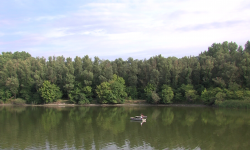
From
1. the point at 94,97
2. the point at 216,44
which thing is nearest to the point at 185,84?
the point at 216,44

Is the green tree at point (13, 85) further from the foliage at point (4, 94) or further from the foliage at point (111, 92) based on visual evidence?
the foliage at point (111, 92)

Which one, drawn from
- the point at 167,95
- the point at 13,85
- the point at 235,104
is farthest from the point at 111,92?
the point at 235,104

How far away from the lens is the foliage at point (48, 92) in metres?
59.6

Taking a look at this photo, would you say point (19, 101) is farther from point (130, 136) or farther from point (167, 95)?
point (130, 136)

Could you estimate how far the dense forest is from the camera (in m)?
52.4

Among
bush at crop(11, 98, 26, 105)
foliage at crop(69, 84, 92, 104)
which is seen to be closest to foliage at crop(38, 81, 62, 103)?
foliage at crop(69, 84, 92, 104)

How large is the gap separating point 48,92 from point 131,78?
23.8m

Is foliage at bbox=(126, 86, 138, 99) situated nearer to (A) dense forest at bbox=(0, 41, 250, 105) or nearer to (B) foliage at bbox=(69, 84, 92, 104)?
(A) dense forest at bbox=(0, 41, 250, 105)

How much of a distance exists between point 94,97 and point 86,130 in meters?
40.5

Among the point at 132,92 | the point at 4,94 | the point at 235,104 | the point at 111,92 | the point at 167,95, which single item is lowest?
the point at 235,104

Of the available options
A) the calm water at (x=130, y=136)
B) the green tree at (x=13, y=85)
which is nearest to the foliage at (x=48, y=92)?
the green tree at (x=13, y=85)

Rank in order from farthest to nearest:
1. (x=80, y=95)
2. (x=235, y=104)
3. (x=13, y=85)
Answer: (x=13, y=85)
(x=80, y=95)
(x=235, y=104)

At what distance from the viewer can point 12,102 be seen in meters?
61.1

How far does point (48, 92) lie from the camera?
5956 centimetres
